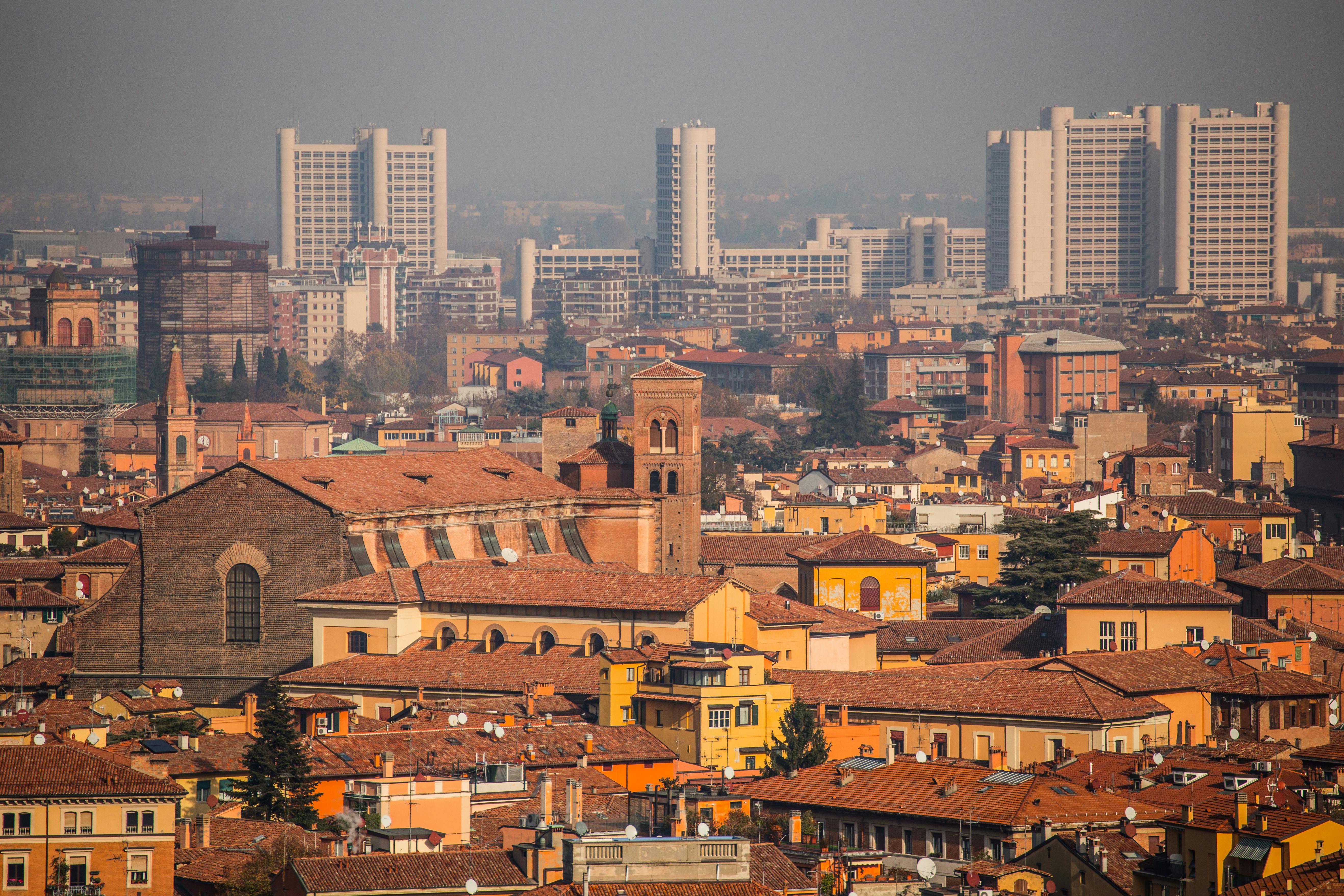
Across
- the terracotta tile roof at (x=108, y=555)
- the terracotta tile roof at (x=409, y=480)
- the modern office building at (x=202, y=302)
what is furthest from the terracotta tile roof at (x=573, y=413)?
the modern office building at (x=202, y=302)

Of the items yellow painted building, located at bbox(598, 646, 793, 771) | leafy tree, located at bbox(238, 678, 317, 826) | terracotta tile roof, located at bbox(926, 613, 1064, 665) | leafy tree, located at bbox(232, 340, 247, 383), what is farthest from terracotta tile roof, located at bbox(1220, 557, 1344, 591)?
leafy tree, located at bbox(232, 340, 247, 383)

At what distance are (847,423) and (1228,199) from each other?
85.0m

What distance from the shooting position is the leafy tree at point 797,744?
39.5m

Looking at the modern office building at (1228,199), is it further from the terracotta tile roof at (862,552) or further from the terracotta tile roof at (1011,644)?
the terracotta tile roof at (1011,644)

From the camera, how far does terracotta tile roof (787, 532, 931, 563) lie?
2403 inches

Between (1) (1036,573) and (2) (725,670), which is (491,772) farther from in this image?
(1) (1036,573)

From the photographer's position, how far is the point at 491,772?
3484cm

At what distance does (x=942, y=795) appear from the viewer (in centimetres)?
3462

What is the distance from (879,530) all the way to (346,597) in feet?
102

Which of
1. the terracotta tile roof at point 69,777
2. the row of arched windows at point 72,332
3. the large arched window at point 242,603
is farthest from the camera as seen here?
the row of arched windows at point 72,332

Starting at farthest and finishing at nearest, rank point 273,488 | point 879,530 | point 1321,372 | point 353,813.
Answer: point 1321,372
point 879,530
point 273,488
point 353,813

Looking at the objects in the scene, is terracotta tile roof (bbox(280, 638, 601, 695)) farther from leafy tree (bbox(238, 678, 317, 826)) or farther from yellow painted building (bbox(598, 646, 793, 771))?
leafy tree (bbox(238, 678, 317, 826))

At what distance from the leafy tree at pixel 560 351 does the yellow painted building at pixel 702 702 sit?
125041 mm

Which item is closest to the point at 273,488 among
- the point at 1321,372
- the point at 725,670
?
the point at 725,670
